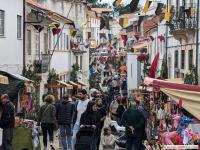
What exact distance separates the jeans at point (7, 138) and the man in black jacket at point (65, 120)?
253cm

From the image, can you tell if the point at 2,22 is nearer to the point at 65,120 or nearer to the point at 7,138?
the point at 65,120

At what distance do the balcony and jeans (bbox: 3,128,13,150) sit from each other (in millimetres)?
14080

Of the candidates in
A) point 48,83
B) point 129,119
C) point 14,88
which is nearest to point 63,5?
point 48,83

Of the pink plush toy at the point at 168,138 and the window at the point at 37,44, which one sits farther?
the window at the point at 37,44

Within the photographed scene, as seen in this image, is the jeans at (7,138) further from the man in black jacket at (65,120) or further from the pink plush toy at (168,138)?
the pink plush toy at (168,138)

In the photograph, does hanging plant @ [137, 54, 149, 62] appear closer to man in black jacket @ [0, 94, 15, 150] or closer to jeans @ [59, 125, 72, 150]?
jeans @ [59, 125, 72, 150]

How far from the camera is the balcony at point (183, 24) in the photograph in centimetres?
2684

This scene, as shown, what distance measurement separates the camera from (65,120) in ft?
55.0

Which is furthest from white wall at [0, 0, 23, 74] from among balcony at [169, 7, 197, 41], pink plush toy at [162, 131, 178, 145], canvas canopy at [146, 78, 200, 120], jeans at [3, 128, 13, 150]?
canvas canopy at [146, 78, 200, 120]

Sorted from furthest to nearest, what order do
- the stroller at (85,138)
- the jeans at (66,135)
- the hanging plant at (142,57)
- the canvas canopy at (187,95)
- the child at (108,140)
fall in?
the hanging plant at (142,57) → the jeans at (66,135) → the child at (108,140) → the stroller at (85,138) → the canvas canopy at (187,95)

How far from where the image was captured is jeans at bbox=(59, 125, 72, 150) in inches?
658

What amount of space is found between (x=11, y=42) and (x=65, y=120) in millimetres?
9210

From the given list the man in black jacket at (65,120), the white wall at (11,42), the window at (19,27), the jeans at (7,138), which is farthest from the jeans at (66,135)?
the window at (19,27)

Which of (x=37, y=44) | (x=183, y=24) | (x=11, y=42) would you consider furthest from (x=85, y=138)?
(x=37, y=44)
